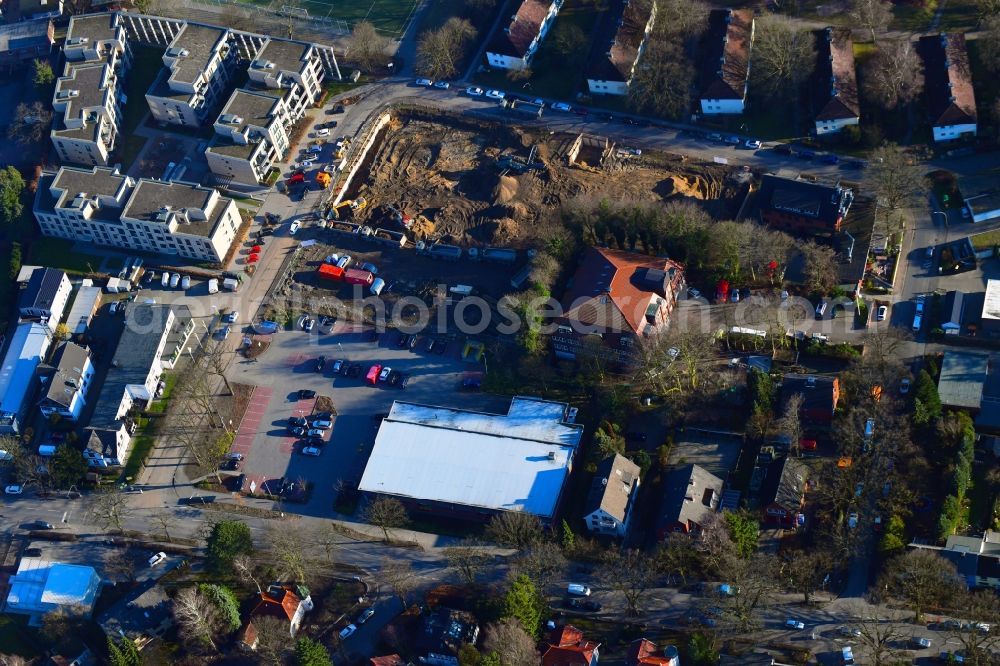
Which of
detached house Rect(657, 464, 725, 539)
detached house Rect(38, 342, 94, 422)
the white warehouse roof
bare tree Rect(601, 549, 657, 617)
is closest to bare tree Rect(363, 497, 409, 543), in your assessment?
the white warehouse roof

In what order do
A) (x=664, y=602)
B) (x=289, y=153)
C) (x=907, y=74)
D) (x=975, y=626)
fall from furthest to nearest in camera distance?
(x=289, y=153) < (x=907, y=74) < (x=664, y=602) < (x=975, y=626)

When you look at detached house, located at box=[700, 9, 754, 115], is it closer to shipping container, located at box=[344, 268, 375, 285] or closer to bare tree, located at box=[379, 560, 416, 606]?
shipping container, located at box=[344, 268, 375, 285]

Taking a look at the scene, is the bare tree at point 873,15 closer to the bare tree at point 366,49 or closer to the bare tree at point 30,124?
the bare tree at point 366,49

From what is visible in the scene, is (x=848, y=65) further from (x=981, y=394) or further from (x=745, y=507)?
(x=745, y=507)

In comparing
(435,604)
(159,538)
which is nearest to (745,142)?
(435,604)

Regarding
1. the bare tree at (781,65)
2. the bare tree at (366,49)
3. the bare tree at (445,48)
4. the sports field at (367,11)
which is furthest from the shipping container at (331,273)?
the bare tree at (781,65)
